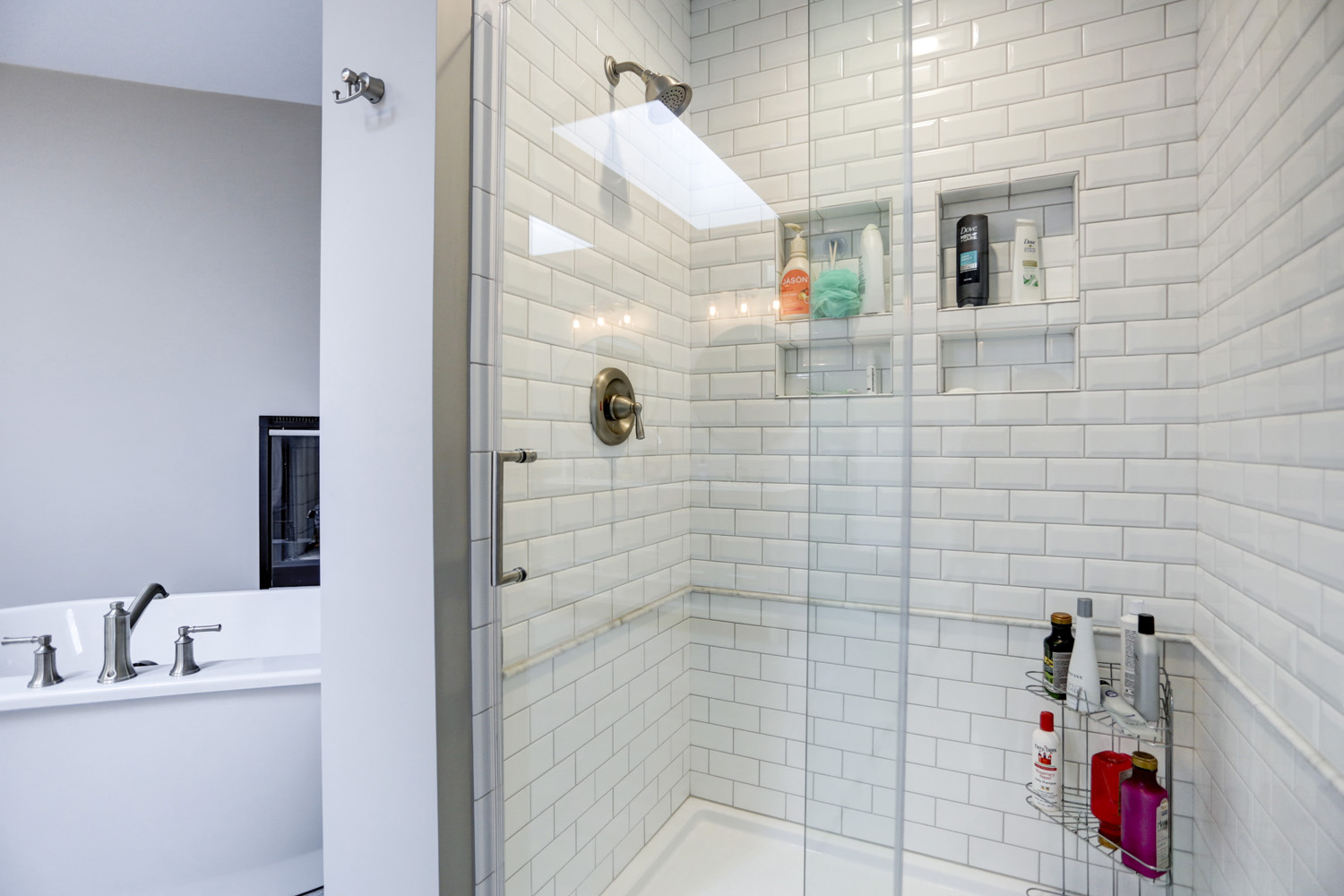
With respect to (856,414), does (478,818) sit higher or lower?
lower

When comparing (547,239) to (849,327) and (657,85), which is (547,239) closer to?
(657,85)

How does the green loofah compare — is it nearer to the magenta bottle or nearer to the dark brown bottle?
the dark brown bottle

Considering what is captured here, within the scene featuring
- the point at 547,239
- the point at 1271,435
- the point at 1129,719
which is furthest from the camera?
the point at 1129,719

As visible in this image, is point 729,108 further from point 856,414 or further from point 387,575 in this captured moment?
point 387,575

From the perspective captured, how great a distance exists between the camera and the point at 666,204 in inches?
63.6

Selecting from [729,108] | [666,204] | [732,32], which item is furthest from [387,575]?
[732,32]

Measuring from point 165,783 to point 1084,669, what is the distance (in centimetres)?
241

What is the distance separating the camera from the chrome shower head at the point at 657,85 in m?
1.49

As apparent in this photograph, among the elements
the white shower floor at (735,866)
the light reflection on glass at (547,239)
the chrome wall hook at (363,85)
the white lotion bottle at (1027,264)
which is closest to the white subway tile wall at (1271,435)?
the white lotion bottle at (1027,264)

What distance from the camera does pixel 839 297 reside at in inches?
47.7

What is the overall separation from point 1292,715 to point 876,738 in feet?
2.24

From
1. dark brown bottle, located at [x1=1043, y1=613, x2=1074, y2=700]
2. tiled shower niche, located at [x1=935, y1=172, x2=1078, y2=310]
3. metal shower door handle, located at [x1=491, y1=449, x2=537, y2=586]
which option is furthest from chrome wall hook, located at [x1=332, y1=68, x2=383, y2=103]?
dark brown bottle, located at [x1=1043, y1=613, x2=1074, y2=700]

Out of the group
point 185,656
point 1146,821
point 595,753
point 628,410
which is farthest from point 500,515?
point 1146,821

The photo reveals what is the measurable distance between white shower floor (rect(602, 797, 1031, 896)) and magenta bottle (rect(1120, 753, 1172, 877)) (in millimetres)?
389
